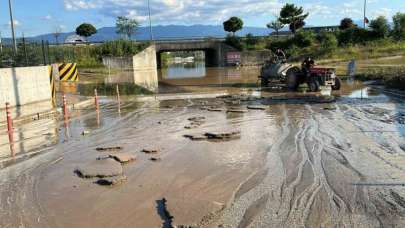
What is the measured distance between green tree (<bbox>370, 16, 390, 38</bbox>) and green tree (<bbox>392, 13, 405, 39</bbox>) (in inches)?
47.7

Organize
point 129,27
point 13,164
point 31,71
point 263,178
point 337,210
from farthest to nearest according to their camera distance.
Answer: point 129,27 < point 31,71 < point 13,164 < point 263,178 < point 337,210

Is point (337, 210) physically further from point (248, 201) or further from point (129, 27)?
point (129, 27)

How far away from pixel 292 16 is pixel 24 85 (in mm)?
69695

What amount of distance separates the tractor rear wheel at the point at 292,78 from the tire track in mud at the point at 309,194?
1353cm

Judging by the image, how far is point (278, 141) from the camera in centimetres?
1046

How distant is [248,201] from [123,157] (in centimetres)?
369

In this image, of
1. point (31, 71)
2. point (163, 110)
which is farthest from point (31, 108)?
point (163, 110)

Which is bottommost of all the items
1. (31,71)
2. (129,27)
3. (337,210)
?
(337,210)

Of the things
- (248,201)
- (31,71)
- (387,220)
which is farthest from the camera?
(31,71)

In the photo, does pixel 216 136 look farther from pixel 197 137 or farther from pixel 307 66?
pixel 307 66

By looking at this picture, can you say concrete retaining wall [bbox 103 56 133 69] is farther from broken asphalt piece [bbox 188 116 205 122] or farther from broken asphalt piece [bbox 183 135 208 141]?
broken asphalt piece [bbox 183 135 208 141]

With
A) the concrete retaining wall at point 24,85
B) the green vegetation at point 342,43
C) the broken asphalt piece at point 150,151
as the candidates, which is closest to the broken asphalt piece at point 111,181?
the broken asphalt piece at point 150,151

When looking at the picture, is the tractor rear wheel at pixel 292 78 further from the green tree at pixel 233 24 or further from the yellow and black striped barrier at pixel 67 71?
the green tree at pixel 233 24

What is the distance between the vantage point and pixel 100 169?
325 inches
